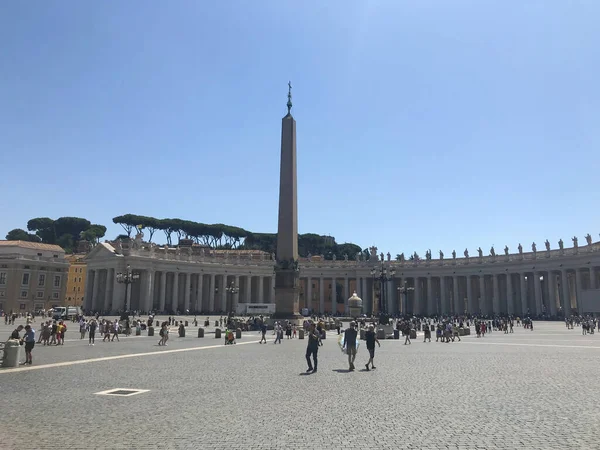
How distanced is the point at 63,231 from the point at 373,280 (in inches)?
3161

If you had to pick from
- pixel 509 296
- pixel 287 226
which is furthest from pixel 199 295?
pixel 287 226

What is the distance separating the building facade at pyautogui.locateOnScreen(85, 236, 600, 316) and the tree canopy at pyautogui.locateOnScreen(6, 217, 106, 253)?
3713cm

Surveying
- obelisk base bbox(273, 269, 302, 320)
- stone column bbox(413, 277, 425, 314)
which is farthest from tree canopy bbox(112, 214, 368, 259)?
obelisk base bbox(273, 269, 302, 320)

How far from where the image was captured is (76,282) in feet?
311

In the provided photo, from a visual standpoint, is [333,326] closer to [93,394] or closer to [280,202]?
[280,202]

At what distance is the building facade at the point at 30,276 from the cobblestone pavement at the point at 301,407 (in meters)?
75.0

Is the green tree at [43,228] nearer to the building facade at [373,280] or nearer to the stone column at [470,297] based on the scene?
the building facade at [373,280]

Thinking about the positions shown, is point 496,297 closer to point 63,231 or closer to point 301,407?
point 301,407

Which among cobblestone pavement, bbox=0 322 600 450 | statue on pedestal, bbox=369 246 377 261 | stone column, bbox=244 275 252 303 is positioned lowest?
cobblestone pavement, bbox=0 322 600 450

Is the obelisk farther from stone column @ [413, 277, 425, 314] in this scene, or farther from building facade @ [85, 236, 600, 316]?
stone column @ [413, 277, 425, 314]

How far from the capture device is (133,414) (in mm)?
8094

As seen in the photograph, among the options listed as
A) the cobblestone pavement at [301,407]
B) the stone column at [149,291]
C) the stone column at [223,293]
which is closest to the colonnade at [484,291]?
the stone column at [223,293]

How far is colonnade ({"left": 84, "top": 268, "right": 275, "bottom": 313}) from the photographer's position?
76375 mm

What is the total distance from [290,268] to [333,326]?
9380 millimetres
